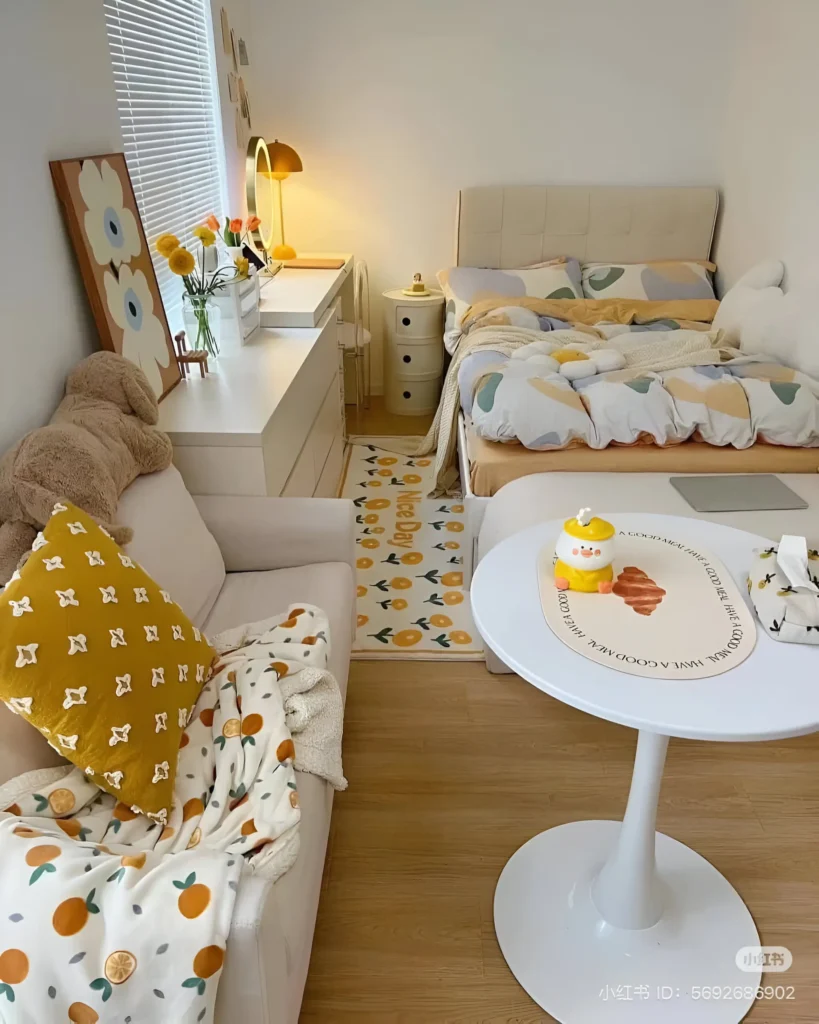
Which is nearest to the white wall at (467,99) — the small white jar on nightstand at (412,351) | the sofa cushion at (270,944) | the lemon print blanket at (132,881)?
the small white jar on nightstand at (412,351)

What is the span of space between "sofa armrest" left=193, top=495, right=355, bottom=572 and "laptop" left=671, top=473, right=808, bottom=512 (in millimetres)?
940

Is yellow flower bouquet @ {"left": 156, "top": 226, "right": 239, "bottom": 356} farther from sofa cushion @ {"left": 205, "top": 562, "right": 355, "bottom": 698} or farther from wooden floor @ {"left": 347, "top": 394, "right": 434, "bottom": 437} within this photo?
wooden floor @ {"left": 347, "top": 394, "right": 434, "bottom": 437}

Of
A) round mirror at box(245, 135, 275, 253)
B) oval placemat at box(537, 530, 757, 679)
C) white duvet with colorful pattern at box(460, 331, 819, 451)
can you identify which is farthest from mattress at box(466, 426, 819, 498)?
round mirror at box(245, 135, 275, 253)

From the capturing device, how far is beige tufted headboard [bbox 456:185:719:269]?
3.67 metres

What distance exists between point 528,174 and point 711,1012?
3.50 m

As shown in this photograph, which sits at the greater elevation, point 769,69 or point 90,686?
point 769,69

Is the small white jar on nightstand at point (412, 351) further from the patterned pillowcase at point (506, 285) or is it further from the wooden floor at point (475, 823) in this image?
the wooden floor at point (475, 823)

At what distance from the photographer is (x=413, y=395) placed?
391cm

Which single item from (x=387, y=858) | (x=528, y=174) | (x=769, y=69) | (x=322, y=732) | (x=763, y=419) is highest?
(x=769, y=69)

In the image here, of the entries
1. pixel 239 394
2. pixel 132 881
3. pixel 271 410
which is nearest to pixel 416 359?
pixel 239 394

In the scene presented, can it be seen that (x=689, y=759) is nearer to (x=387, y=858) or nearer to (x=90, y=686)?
(x=387, y=858)

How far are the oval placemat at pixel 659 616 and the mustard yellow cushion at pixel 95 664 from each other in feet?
2.12

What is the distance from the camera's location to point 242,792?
123 centimetres

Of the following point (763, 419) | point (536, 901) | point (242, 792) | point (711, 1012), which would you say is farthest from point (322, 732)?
point (763, 419)
